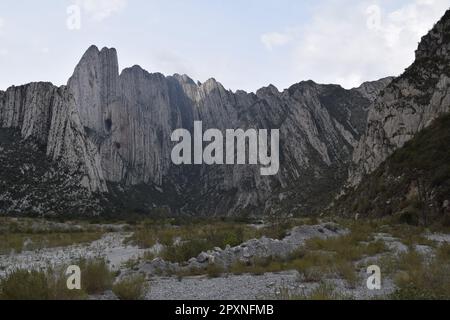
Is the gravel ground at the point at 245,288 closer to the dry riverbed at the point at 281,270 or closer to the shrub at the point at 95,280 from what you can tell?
the dry riverbed at the point at 281,270

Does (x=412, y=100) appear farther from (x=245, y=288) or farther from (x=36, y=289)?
(x=36, y=289)

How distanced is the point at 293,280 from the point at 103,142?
177930 mm

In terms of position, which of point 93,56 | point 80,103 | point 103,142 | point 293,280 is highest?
point 93,56

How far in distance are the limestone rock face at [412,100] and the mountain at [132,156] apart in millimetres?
28637

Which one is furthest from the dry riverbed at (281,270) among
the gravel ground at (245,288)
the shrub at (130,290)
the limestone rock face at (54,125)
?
the limestone rock face at (54,125)

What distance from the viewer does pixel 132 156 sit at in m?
193

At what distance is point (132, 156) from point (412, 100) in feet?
483

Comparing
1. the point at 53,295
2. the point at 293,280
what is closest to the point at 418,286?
the point at 293,280

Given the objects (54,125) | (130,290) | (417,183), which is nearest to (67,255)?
(130,290)

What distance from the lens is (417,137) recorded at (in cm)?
4600

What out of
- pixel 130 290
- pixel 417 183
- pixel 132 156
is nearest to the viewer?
pixel 130 290

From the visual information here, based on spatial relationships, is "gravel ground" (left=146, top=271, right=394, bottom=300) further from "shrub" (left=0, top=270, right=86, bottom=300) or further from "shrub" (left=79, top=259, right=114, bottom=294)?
"shrub" (left=0, top=270, right=86, bottom=300)

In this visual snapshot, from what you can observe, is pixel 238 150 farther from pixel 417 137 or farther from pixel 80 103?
pixel 417 137

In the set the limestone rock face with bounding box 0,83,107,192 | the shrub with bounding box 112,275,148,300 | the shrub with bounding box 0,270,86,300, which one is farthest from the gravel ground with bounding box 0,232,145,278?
the limestone rock face with bounding box 0,83,107,192
